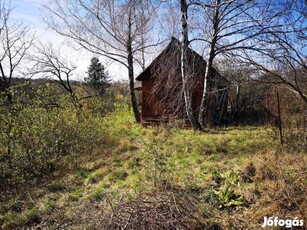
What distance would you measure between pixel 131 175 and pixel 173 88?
552 centimetres

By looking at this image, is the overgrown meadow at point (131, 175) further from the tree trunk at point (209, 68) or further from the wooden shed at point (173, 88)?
the wooden shed at point (173, 88)

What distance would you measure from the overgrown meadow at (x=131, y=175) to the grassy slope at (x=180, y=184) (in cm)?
2

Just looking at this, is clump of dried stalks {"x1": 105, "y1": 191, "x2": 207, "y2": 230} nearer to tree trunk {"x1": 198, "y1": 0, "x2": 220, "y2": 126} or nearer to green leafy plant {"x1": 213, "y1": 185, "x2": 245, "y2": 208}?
green leafy plant {"x1": 213, "y1": 185, "x2": 245, "y2": 208}

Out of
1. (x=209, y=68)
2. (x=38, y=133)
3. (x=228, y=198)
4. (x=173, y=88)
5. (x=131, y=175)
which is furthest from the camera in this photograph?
(x=173, y=88)

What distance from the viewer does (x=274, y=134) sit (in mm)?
7293

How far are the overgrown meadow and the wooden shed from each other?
218cm

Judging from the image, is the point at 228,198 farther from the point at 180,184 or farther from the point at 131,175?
the point at 131,175

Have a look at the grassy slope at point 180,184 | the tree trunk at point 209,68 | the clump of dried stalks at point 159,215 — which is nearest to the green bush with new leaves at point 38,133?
the grassy slope at point 180,184

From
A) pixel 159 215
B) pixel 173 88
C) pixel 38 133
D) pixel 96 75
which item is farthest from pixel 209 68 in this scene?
pixel 96 75

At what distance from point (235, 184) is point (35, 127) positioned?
553 cm

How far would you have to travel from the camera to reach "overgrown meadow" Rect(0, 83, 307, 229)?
3.30 metres

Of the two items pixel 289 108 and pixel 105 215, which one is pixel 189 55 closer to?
pixel 289 108

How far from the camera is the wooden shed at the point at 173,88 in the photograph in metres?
9.48

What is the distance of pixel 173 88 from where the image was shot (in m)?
10.3
